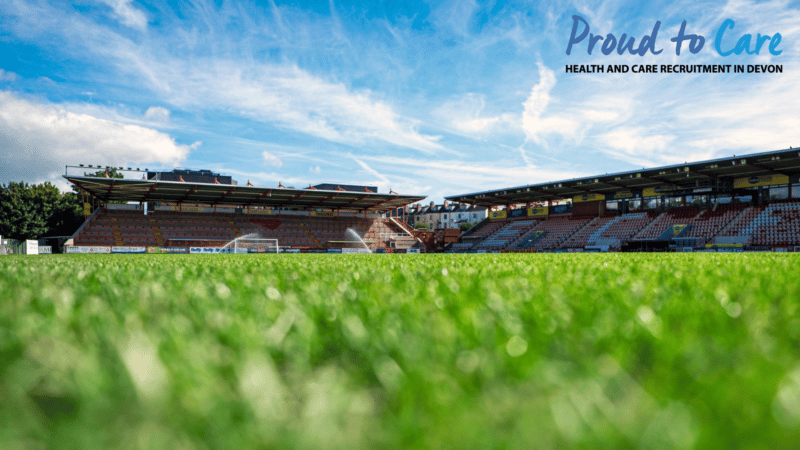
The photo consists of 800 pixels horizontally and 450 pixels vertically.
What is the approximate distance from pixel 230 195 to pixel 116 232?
9330 millimetres

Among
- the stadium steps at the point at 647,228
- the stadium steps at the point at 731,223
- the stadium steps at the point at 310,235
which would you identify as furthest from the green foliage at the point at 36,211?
the stadium steps at the point at 731,223

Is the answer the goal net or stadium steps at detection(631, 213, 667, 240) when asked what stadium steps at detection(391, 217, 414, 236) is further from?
stadium steps at detection(631, 213, 667, 240)

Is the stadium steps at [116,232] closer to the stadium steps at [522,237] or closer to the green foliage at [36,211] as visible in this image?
the green foliage at [36,211]

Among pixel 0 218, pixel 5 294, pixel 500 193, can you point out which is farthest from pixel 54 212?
pixel 5 294

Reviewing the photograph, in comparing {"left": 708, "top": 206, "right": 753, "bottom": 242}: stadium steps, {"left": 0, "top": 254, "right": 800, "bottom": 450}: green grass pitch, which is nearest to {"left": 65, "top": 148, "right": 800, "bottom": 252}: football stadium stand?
{"left": 708, "top": 206, "right": 753, "bottom": 242}: stadium steps

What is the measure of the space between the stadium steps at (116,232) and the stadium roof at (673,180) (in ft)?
96.1

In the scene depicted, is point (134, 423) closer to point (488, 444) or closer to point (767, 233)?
point (488, 444)

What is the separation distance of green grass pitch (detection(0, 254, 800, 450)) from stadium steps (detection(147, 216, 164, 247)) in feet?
127

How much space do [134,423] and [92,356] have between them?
1.00 feet

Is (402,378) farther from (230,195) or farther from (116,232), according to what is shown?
(116,232)

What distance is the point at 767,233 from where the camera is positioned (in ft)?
88.0

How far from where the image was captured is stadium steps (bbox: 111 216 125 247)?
34094 millimetres

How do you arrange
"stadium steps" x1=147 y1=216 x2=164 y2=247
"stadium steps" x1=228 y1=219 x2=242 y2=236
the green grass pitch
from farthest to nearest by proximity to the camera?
"stadium steps" x1=228 y1=219 x2=242 y2=236 < "stadium steps" x1=147 y1=216 x2=164 y2=247 < the green grass pitch

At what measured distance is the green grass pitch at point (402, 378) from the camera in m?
0.44
